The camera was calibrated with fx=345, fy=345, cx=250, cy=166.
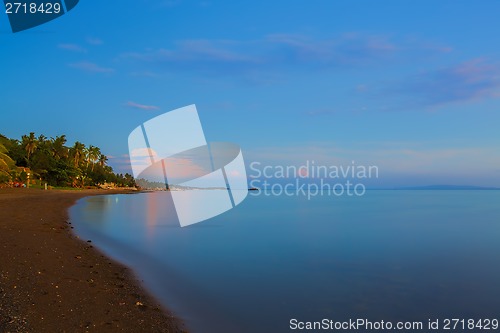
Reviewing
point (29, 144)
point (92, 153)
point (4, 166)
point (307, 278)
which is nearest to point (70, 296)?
point (307, 278)

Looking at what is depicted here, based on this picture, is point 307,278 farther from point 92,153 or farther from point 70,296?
point 92,153

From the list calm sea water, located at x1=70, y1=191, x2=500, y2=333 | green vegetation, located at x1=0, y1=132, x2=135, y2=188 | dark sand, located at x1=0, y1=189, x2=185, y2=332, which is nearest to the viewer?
dark sand, located at x1=0, y1=189, x2=185, y2=332

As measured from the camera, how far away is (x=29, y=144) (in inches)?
4080

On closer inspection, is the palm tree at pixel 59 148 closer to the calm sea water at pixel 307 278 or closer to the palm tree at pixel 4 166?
the palm tree at pixel 4 166

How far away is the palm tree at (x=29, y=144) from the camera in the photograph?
103137mm

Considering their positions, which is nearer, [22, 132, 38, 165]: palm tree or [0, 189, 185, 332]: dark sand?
[0, 189, 185, 332]: dark sand

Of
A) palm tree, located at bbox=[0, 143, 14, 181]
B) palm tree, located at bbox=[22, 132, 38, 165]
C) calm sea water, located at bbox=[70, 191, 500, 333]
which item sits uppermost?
palm tree, located at bbox=[22, 132, 38, 165]

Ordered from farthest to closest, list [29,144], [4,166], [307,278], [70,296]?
1. [29,144]
2. [4,166]
3. [307,278]
4. [70,296]

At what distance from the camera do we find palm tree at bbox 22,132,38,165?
10314 centimetres

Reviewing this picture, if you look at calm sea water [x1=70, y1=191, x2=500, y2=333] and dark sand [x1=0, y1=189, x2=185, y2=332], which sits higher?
dark sand [x1=0, y1=189, x2=185, y2=332]

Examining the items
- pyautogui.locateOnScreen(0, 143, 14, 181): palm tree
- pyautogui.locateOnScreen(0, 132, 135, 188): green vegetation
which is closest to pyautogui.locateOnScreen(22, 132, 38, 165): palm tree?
pyautogui.locateOnScreen(0, 132, 135, 188): green vegetation

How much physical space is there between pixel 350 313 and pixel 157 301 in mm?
5253

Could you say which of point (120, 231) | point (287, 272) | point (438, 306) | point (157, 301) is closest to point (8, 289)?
point (157, 301)

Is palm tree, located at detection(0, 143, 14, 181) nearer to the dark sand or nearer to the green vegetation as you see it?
the green vegetation
